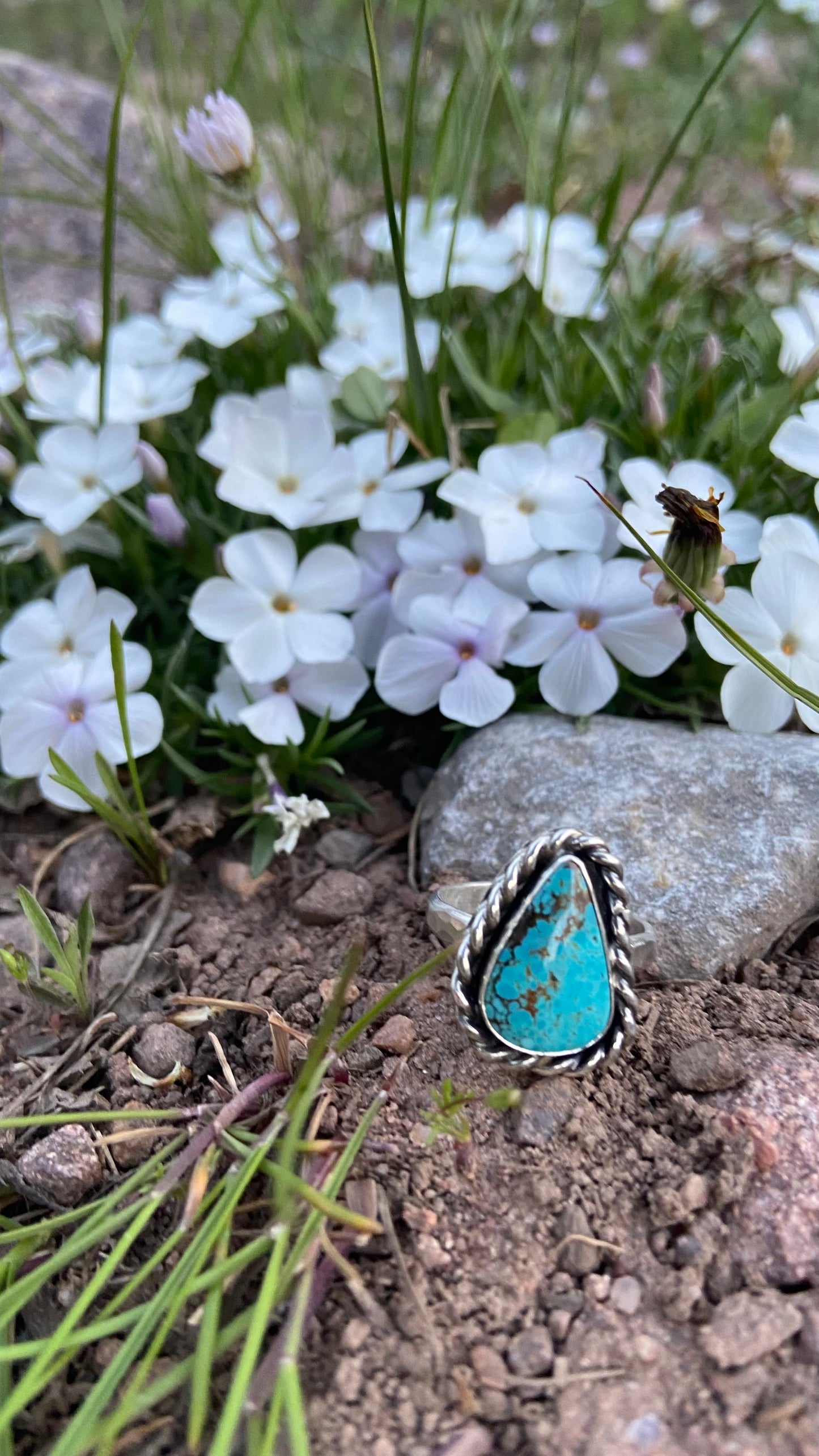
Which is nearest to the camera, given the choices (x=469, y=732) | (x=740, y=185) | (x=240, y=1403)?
(x=240, y=1403)

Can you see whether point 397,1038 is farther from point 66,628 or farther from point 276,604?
point 66,628

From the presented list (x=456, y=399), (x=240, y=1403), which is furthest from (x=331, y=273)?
(x=240, y=1403)

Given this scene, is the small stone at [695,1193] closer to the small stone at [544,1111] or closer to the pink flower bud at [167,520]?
the small stone at [544,1111]

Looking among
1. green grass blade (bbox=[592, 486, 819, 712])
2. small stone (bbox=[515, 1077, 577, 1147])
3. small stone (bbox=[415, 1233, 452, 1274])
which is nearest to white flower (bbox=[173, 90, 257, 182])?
green grass blade (bbox=[592, 486, 819, 712])

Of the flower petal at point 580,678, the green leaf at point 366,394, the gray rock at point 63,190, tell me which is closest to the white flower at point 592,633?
the flower petal at point 580,678

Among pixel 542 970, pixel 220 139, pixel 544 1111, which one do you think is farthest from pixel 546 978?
pixel 220 139

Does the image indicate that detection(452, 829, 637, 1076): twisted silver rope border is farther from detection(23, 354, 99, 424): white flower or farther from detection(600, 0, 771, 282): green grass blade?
detection(23, 354, 99, 424): white flower

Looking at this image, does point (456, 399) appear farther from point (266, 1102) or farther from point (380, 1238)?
point (380, 1238)
